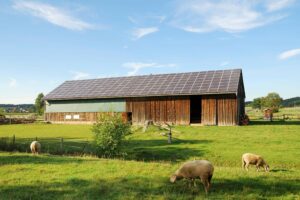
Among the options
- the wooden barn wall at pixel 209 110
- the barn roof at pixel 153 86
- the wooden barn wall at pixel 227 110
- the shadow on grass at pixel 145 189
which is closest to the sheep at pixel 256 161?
the shadow on grass at pixel 145 189

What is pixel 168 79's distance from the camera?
151 feet

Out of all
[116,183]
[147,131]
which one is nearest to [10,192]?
[116,183]

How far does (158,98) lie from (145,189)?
3227 cm

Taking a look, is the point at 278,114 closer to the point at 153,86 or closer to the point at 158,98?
the point at 153,86

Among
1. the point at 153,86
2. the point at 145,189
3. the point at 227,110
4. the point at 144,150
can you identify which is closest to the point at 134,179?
the point at 145,189

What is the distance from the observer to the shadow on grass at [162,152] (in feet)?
61.6

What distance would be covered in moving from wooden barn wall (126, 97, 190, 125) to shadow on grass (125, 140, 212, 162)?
56.4ft

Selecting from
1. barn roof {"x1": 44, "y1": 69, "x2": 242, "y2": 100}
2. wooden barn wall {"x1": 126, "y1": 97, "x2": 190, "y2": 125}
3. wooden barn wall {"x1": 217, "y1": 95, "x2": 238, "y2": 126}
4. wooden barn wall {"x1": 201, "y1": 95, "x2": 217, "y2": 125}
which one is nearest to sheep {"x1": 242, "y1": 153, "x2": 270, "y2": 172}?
barn roof {"x1": 44, "y1": 69, "x2": 242, "y2": 100}

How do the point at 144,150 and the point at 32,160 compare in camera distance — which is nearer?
the point at 32,160

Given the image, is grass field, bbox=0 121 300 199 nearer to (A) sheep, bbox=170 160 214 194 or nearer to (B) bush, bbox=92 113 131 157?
(A) sheep, bbox=170 160 214 194

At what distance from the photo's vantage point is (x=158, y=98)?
42.5m

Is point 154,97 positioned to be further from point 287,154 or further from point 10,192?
point 10,192

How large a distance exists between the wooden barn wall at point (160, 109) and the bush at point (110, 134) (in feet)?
71.7

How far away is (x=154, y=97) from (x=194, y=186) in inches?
1272
